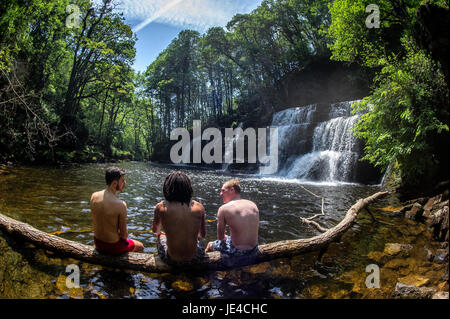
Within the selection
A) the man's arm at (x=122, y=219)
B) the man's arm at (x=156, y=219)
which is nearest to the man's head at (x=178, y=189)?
the man's arm at (x=156, y=219)

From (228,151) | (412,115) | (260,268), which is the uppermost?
(412,115)

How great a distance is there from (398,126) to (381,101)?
1.10 m

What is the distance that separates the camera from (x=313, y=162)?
18.3 metres

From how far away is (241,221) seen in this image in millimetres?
3432

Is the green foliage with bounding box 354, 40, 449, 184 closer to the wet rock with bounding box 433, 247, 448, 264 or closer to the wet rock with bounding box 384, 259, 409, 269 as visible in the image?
the wet rock with bounding box 433, 247, 448, 264

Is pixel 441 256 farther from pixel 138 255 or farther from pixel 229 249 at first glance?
pixel 138 255

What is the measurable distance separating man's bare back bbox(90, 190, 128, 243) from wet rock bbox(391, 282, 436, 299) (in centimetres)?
374

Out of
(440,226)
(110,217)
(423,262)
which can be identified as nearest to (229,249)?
(110,217)

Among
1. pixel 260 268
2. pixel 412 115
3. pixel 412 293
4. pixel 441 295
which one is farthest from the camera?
pixel 412 115

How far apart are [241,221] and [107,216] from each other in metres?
2.00

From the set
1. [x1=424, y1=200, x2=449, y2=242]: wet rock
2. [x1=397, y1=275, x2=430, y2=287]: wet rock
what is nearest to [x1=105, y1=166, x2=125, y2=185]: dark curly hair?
[x1=397, y1=275, x2=430, y2=287]: wet rock

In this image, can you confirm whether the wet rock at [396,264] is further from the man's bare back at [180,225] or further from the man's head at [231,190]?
the man's bare back at [180,225]

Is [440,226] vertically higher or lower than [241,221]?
lower

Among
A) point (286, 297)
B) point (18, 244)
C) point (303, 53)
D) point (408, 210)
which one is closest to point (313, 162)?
point (408, 210)
